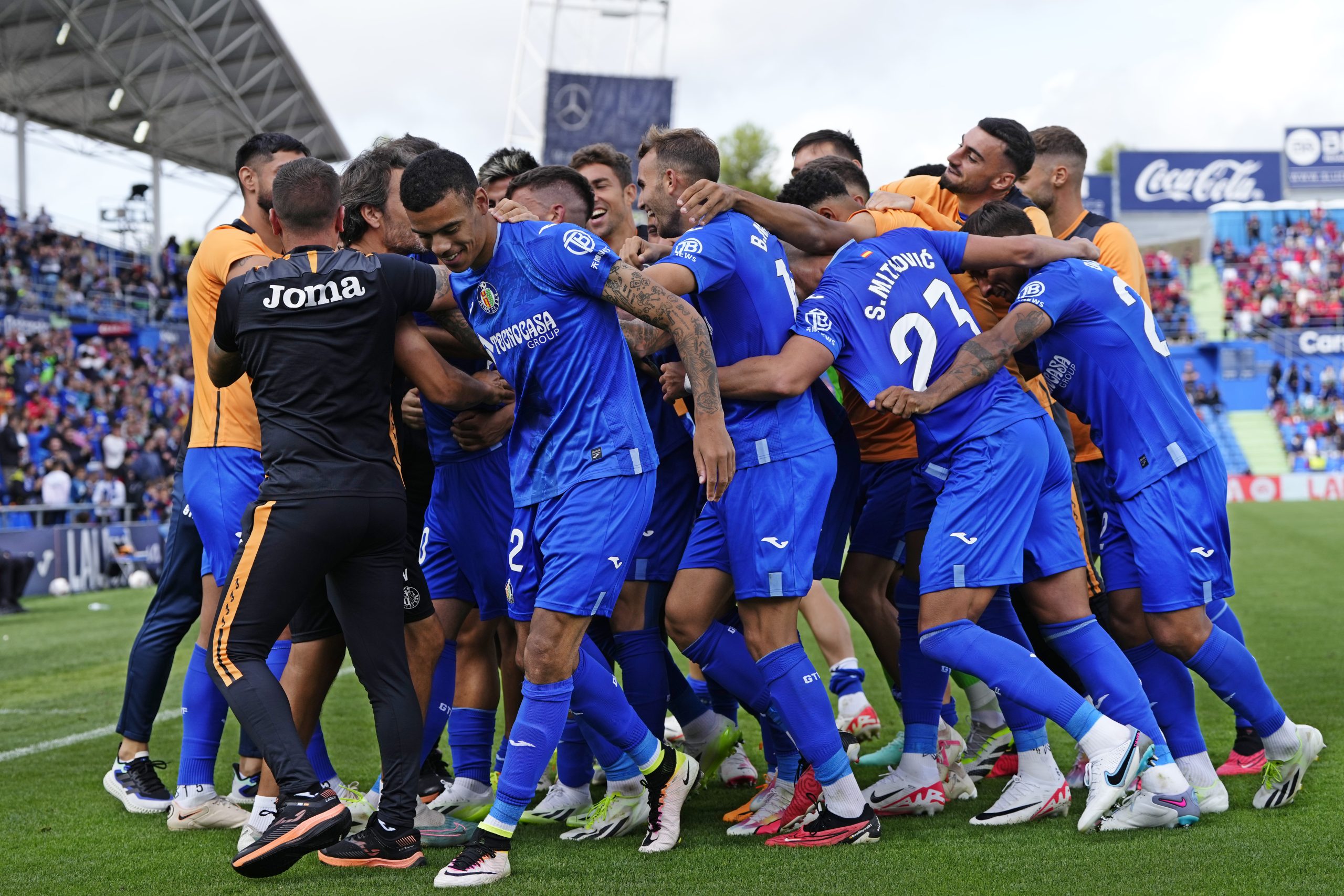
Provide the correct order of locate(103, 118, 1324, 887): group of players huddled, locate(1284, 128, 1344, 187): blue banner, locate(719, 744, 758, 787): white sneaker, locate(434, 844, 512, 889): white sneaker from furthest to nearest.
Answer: locate(1284, 128, 1344, 187): blue banner, locate(719, 744, 758, 787): white sneaker, locate(103, 118, 1324, 887): group of players huddled, locate(434, 844, 512, 889): white sneaker

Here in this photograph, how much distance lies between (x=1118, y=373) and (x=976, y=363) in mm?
664

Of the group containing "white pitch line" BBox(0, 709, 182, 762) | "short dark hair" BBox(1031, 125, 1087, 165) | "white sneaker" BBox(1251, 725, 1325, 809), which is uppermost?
"short dark hair" BBox(1031, 125, 1087, 165)

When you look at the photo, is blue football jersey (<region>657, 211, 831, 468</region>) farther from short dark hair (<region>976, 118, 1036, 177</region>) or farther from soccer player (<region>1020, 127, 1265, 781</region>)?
soccer player (<region>1020, 127, 1265, 781</region>)

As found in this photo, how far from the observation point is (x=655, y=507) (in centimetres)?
523

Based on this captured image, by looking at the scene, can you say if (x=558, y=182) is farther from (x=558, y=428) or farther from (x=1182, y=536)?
(x=1182, y=536)

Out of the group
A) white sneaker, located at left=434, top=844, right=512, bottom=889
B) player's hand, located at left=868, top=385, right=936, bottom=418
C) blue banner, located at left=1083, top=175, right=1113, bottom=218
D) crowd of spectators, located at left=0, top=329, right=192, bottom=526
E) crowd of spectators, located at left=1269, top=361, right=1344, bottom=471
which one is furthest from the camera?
blue banner, located at left=1083, top=175, right=1113, bottom=218

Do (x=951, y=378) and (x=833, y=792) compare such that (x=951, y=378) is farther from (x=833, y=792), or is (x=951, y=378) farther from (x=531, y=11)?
(x=531, y=11)

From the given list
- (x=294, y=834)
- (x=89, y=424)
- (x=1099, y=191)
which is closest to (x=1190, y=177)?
(x=1099, y=191)

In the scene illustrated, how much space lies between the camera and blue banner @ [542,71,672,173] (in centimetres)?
3900

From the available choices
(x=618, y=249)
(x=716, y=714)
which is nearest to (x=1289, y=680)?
(x=716, y=714)

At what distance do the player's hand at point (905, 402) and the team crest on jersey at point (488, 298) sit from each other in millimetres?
1475

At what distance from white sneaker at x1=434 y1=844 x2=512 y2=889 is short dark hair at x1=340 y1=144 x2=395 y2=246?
2.49 metres

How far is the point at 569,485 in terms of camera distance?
4.18m

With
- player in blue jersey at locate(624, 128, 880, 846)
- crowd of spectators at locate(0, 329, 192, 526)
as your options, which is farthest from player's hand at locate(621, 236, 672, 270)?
crowd of spectators at locate(0, 329, 192, 526)
